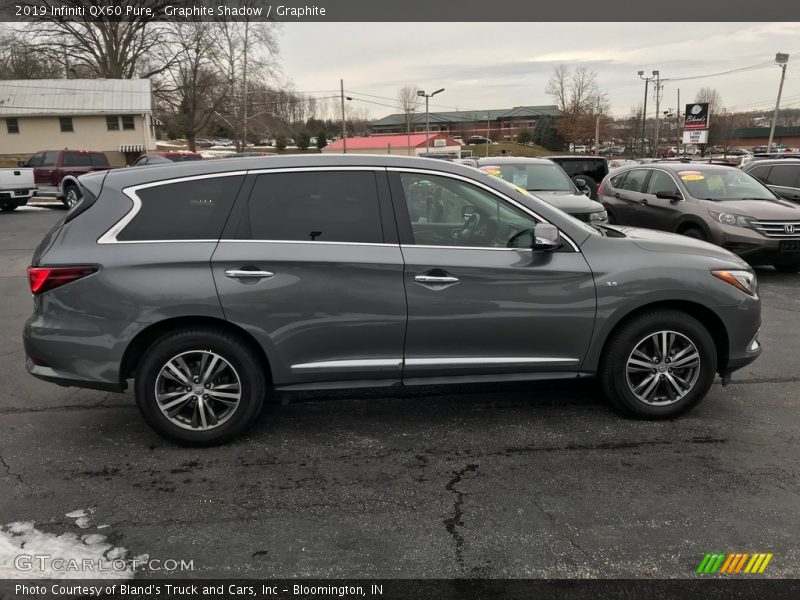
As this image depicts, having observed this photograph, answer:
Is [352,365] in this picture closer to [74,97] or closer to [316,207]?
[316,207]

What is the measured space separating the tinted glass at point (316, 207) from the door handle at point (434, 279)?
Result: 35cm

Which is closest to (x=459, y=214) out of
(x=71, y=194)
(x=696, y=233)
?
(x=696, y=233)

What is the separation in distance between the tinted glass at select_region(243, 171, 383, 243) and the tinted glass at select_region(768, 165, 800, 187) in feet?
36.1

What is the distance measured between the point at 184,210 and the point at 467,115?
133 metres

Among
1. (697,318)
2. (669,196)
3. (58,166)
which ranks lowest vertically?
(697,318)

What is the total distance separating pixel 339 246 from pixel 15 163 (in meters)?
46.8

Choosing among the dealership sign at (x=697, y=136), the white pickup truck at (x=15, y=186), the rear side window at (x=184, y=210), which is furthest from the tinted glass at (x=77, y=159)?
the dealership sign at (x=697, y=136)

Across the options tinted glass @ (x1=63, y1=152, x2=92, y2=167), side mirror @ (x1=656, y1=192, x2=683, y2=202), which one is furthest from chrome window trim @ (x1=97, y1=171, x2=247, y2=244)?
tinted glass @ (x1=63, y1=152, x2=92, y2=167)

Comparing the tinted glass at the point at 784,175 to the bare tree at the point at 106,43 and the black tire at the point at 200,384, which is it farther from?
the bare tree at the point at 106,43

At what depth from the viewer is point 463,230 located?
13.5 feet

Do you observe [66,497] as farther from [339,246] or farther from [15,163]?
[15,163]

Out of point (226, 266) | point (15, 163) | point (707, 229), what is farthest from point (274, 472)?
point (15, 163)

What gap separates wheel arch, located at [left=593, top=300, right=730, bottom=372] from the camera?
419 centimetres

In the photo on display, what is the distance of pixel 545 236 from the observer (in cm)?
395
